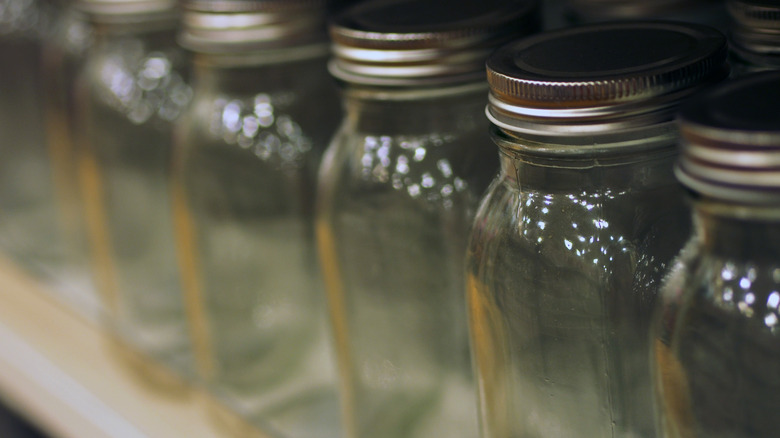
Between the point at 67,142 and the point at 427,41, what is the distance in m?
0.50

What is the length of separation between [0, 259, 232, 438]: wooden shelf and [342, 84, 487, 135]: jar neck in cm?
25

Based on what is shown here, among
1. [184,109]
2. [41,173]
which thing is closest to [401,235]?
[184,109]

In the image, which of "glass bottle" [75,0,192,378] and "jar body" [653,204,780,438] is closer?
"jar body" [653,204,780,438]

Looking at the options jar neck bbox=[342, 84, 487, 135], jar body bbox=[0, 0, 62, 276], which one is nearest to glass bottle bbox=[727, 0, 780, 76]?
jar neck bbox=[342, 84, 487, 135]

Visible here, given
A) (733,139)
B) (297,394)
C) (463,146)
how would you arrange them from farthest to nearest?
(297,394) → (463,146) → (733,139)

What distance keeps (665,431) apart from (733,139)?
0.11 m

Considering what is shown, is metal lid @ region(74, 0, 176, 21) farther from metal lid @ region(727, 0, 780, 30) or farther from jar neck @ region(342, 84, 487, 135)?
metal lid @ region(727, 0, 780, 30)

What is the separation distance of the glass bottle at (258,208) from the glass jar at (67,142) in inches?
7.5

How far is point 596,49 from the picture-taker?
0.36 meters

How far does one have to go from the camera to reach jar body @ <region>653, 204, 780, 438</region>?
11.4 inches

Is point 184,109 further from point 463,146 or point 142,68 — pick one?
point 463,146

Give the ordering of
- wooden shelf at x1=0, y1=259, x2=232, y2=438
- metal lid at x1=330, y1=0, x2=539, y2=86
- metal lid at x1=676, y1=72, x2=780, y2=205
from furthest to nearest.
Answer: wooden shelf at x1=0, y1=259, x2=232, y2=438
metal lid at x1=330, y1=0, x2=539, y2=86
metal lid at x1=676, y1=72, x2=780, y2=205

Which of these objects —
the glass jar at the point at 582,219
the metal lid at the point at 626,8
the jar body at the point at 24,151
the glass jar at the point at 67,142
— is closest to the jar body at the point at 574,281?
the glass jar at the point at 582,219

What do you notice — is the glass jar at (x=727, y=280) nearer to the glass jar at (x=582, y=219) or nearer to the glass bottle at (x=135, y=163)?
the glass jar at (x=582, y=219)
